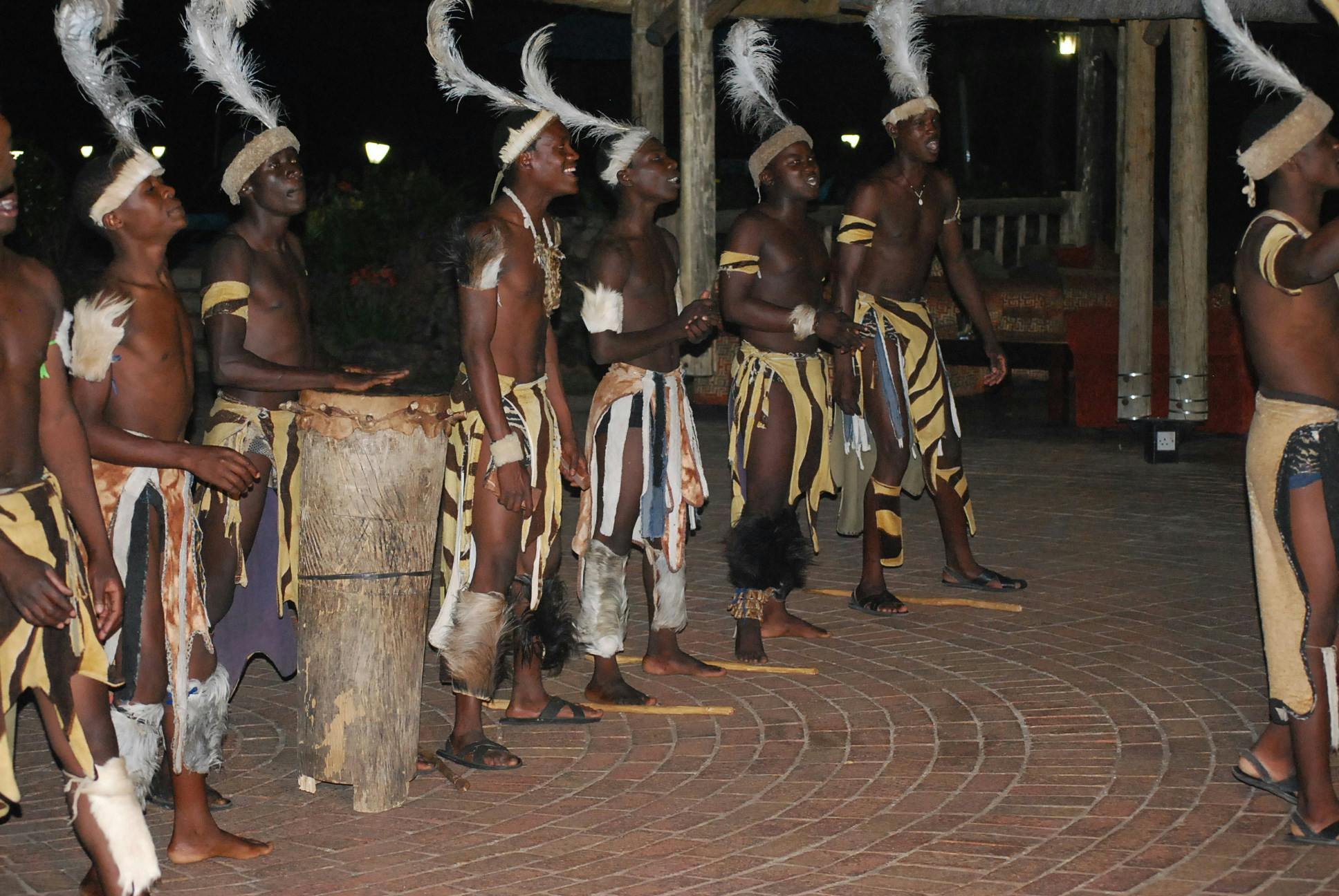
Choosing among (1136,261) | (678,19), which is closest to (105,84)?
(678,19)

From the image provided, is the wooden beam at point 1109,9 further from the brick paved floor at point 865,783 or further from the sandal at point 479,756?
the sandal at point 479,756

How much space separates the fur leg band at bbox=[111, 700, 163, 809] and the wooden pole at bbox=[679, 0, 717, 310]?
6.56m

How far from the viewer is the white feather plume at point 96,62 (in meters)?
4.31

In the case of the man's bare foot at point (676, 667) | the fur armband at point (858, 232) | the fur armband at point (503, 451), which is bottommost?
the man's bare foot at point (676, 667)

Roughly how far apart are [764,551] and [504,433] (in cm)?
162

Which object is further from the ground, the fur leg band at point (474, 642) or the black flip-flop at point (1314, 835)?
the fur leg band at point (474, 642)

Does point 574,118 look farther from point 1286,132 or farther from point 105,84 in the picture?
point 1286,132

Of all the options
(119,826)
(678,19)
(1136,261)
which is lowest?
(119,826)

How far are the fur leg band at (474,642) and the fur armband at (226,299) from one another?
3.64ft

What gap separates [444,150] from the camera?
26.3 m

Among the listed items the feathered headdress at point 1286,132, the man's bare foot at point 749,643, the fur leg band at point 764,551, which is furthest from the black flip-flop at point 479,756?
the feathered headdress at point 1286,132

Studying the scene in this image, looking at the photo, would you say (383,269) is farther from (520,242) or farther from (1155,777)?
(1155,777)

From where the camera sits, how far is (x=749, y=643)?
20.0 feet

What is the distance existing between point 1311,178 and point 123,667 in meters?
3.41
